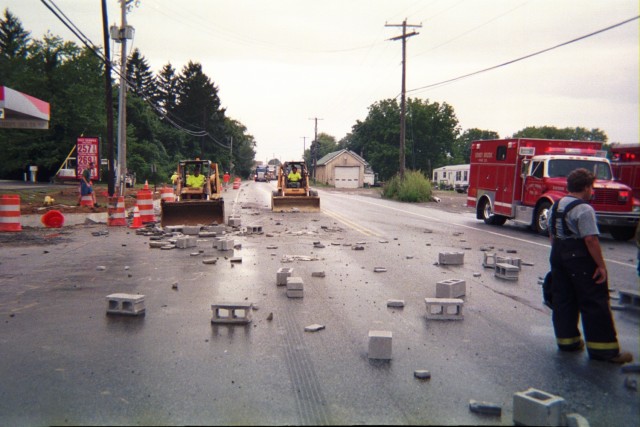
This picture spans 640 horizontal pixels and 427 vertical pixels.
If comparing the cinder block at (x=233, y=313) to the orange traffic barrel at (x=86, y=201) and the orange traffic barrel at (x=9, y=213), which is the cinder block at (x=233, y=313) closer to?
the orange traffic barrel at (x=9, y=213)

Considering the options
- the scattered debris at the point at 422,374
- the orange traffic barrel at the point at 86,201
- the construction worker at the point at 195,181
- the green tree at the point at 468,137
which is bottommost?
the scattered debris at the point at 422,374

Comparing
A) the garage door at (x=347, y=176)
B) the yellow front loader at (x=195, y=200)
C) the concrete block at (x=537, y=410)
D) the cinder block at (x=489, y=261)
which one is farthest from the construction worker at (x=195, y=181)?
the garage door at (x=347, y=176)

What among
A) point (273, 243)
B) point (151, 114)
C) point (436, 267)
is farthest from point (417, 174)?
point (151, 114)

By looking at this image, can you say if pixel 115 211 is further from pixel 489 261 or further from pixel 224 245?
pixel 489 261

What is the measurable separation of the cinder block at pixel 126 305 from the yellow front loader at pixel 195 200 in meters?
11.0

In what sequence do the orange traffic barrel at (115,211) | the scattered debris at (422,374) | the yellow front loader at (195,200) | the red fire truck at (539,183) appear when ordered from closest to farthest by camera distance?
1. the scattered debris at (422,374)
2. the red fire truck at (539,183)
3. the yellow front loader at (195,200)
4. the orange traffic barrel at (115,211)

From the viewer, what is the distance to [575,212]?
5352 millimetres

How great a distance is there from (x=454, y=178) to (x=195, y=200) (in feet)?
190

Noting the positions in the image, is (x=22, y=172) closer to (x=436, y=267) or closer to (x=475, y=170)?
(x=475, y=170)

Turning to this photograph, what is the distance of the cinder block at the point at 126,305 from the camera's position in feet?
22.3

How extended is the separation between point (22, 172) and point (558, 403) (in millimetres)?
53565

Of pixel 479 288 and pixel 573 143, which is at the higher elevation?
pixel 573 143

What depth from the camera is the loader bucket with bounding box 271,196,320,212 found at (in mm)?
24938

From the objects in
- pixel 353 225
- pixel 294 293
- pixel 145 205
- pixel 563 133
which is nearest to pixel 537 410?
pixel 294 293
